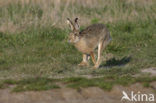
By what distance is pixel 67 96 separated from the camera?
6.95 meters

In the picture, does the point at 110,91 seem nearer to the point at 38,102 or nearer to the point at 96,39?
the point at 38,102

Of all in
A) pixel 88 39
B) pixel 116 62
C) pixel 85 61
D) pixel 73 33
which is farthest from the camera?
pixel 116 62

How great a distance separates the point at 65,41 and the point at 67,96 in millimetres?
5438

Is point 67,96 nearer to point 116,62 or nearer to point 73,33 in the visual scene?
point 73,33

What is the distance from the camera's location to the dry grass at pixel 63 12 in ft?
44.2

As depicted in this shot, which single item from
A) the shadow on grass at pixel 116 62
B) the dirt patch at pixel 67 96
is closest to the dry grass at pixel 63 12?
the shadow on grass at pixel 116 62

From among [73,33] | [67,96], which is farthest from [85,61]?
[67,96]

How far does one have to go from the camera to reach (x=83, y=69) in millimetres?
9523

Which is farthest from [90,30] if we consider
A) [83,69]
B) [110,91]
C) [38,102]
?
[38,102]

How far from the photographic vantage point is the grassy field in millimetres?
8766

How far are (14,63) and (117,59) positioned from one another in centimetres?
271

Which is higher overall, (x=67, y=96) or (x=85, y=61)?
(x=85, y=61)

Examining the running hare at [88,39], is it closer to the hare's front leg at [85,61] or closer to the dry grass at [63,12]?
the hare's front leg at [85,61]

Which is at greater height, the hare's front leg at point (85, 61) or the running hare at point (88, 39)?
the running hare at point (88, 39)
